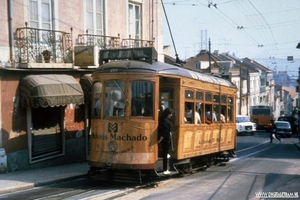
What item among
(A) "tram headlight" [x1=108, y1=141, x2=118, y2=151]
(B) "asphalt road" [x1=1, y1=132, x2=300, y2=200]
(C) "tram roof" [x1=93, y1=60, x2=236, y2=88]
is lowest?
(B) "asphalt road" [x1=1, y1=132, x2=300, y2=200]

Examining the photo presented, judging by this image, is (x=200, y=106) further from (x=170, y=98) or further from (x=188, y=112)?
(x=170, y=98)

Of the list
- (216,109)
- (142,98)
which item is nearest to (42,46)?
(142,98)

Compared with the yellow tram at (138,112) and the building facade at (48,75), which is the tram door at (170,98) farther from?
the building facade at (48,75)

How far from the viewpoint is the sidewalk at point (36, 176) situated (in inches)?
444

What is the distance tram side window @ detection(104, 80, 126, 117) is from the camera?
11.2 m

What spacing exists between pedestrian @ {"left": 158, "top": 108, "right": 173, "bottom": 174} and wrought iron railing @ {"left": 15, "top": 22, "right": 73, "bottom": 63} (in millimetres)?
5794

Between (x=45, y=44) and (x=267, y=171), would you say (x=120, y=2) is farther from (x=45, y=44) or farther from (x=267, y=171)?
(x=267, y=171)

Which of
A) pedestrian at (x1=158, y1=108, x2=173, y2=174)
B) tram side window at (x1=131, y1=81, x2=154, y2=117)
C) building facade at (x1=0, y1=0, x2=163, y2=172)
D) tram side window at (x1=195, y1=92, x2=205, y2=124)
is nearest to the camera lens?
tram side window at (x1=131, y1=81, x2=154, y2=117)

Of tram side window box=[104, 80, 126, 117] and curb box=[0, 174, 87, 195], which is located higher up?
tram side window box=[104, 80, 126, 117]

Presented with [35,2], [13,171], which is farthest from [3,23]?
[13,171]

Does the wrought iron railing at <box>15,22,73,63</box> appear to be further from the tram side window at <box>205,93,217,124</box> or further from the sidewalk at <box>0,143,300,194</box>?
the tram side window at <box>205,93,217,124</box>

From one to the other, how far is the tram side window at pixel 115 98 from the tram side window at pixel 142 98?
28 centimetres

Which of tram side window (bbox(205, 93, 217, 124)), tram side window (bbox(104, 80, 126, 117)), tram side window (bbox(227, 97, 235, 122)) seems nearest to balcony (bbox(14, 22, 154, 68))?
tram side window (bbox(104, 80, 126, 117))

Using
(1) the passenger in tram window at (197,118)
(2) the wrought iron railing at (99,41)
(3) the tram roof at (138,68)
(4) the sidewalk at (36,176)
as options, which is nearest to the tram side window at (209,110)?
(1) the passenger in tram window at (197,118)
